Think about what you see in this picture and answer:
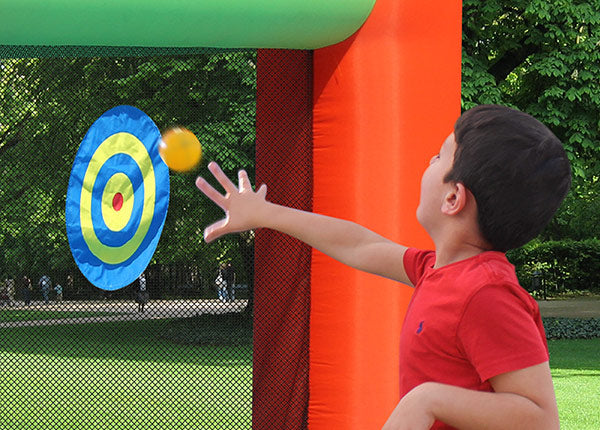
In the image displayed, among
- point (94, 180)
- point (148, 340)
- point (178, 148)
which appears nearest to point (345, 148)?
point (178, 148)

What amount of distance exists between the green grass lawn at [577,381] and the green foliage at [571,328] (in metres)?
0.27

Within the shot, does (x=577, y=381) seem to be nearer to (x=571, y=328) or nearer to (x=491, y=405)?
(x=571, y=328)

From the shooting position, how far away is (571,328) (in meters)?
14.0

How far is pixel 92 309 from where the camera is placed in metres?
3.73

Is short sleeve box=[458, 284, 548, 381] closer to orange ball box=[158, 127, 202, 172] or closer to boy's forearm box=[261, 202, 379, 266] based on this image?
boy's forearm box=[261, 202, 379, 266]

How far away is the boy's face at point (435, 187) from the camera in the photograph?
150 cm

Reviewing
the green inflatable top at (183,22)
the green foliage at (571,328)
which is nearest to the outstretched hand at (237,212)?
the green inflatable top at (183,22)

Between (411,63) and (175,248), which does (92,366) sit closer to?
(175,248)

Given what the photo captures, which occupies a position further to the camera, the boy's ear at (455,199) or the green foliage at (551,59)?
the green foliage at (551,59)

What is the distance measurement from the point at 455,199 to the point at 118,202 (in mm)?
2365

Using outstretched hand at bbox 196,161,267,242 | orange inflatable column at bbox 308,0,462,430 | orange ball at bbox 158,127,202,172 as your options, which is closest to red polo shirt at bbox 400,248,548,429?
outstretched hand at bbox 196,161,267,242

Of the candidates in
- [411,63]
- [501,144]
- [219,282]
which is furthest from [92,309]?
[501,144]

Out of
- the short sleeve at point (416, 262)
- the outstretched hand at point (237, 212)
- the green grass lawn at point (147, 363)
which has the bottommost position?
the green grass lawn at point (147, 363)

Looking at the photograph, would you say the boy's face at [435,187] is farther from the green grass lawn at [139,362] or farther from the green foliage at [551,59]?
the green foliage at [551,59]
